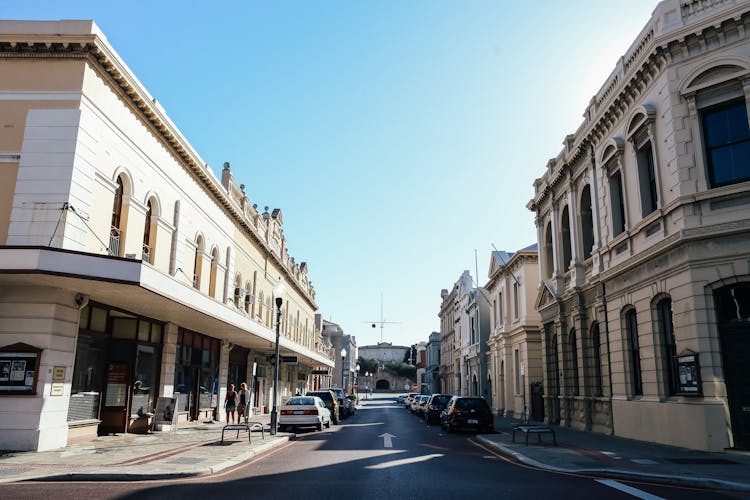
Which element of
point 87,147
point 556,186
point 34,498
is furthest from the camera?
point 556,186

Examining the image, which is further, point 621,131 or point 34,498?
point 621,131

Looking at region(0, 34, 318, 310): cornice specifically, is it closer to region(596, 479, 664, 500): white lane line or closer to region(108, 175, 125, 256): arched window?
region(108, 175, 125, 256): arched window

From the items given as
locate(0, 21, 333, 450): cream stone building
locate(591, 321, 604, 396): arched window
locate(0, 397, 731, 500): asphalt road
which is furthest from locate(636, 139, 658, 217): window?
locate(0, 21, 333, 450): cream stone building

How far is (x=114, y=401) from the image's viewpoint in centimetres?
1808

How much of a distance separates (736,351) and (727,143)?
561cm

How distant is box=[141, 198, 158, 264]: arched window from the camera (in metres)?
19.7

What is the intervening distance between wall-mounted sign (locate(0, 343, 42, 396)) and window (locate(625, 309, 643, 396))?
58.2 feet

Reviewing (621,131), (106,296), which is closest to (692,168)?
(621,131)

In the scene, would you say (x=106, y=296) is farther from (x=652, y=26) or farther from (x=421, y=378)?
(x=421, y=378)

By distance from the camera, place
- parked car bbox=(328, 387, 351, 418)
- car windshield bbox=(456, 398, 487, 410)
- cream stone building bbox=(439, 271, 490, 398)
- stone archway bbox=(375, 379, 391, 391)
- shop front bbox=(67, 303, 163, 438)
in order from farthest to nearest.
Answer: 1. stone archway bbox=(375, 379, 391, 391)
2. cream stone building bbox=(439, 271, 490, 398)
3. parked car bbox=(328, 387, 351, 418)
4. car windshield bbox=(456, 398, 487, 410)
5. shop front bbox=(67, 303, 163, 438)

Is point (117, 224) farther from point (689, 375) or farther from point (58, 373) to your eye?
point (689, 375)

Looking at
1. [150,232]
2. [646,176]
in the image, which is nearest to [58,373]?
[150,232]

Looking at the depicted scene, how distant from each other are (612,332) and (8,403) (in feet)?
61.6

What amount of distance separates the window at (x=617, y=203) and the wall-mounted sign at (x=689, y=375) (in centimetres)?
650
